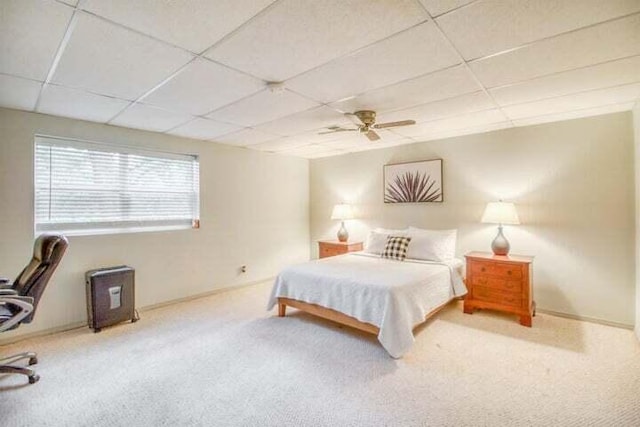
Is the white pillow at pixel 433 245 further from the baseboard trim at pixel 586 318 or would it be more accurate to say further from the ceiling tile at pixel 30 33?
the ceiling tile at pixel 30 33

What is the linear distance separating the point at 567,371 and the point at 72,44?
4.04 metres

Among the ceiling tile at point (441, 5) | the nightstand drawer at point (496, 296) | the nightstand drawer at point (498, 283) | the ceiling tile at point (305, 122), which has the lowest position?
the nightstand drawer at point (496, 296)

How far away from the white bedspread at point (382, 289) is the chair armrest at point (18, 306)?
82.8 inches

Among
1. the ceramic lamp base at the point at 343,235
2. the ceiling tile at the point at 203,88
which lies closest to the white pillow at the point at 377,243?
the ceramic lamp base at the point at 343,235

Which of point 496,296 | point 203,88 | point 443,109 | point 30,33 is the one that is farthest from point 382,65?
point 496,296

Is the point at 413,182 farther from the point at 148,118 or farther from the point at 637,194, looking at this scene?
the point at 148,118

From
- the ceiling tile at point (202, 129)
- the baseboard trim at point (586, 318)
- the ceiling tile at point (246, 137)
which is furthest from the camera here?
the ceiling tile at point (246, 137)

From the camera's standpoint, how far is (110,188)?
3.62 meters

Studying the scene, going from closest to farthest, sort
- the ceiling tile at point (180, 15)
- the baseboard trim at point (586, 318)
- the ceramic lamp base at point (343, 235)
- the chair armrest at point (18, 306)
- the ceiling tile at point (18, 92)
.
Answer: the ceiling tile at point (180, 15), the chair armrest at point (18, 306), the ceiling tile at point (18, 92), the baseboard trim at point (586, 318), the ceramic lamp base at point (343, 235)

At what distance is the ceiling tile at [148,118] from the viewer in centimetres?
304

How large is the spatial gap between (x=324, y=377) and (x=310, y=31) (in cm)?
234

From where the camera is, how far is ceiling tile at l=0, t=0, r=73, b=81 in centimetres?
148

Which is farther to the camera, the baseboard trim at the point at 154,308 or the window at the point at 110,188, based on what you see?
the window at the point at 110,188

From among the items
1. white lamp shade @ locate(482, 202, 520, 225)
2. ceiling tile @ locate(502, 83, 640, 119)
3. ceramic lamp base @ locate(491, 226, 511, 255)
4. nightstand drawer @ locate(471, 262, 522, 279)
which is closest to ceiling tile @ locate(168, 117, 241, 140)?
ceiling tile @ locate(502, 83, 640, 119)
